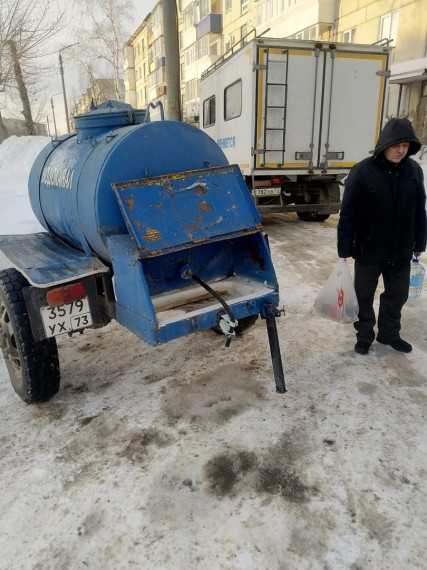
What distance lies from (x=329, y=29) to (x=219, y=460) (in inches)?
1003

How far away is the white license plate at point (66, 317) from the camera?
2.70m

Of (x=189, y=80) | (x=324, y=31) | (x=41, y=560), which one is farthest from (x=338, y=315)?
(x=189, y=80)

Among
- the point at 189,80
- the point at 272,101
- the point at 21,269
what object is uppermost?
the point at 189,80

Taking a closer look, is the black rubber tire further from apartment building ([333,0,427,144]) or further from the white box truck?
apartment building ([333,0,427,144])

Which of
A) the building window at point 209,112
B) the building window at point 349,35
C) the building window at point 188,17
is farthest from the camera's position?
the building window at point 188,17

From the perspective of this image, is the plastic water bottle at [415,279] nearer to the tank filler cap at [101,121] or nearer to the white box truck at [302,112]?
the tank filler cap at [101,121]

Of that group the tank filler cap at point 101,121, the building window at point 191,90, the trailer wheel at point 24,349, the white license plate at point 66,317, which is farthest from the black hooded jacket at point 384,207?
the building window at point 191,90

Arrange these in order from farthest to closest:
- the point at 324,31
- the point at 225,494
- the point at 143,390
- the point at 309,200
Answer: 1. the point at 324,31
2. the point at 309,200
3. the point at 143,390
4. the point at 225,494

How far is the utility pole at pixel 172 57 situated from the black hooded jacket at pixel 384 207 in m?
5.57

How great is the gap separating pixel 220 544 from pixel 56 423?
144cm

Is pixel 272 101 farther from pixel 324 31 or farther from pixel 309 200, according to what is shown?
pixel 324 31

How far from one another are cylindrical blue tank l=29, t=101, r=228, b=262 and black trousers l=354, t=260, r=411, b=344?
1.56 meters

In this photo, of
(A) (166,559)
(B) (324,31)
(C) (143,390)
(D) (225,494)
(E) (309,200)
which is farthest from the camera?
(B) (324,31)

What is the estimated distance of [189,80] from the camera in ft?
122
